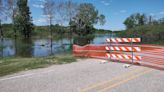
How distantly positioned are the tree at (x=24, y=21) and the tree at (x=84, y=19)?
13229mm

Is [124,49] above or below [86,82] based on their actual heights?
above

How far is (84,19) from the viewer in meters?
64.2

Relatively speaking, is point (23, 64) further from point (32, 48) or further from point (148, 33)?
point (148, 33)

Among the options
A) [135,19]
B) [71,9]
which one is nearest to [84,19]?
[71,9]

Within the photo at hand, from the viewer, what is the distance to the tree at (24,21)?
5457 centimetres

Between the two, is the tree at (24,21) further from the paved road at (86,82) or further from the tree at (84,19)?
the paved road at (86,82)

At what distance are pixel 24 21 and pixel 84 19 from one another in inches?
759

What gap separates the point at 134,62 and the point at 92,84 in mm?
4999

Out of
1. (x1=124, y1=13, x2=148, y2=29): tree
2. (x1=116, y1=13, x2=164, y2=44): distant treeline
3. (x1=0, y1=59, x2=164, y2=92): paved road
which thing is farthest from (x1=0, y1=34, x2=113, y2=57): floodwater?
(x1=124, y1=13, x2=148, y2=29): tree

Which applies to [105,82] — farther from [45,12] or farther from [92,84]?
[45,12]

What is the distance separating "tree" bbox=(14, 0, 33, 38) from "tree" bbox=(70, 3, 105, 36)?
43.4 ft

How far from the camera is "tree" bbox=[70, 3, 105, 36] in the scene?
6168cm

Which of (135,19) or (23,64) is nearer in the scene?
(23,64)

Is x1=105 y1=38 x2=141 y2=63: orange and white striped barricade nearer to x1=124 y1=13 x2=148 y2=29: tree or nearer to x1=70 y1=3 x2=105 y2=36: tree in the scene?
x1=70 y1=3 x2=105 y2=36: tree
